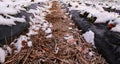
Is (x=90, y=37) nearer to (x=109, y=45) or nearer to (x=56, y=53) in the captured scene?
(x=109, y=45)

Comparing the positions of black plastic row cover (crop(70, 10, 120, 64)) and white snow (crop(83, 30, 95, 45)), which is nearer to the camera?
black plastic row cover (crop(70, 10, 120, 64))

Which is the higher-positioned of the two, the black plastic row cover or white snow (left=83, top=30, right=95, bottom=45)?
the black plastic row cover

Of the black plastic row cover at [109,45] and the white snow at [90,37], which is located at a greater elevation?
the black plastic row cover at [109,45]

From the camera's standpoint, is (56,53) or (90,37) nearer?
(56,53)

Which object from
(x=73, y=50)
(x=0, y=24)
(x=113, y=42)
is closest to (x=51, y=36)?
(x=73, y=50)

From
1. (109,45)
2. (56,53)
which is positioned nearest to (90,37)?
(109,45)

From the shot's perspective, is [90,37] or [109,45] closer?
[109,45]

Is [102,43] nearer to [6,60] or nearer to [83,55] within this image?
[83,55]

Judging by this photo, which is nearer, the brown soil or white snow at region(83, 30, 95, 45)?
the brown soil

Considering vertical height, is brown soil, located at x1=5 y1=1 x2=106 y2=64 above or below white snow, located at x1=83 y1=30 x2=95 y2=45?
above

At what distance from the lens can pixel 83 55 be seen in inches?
105

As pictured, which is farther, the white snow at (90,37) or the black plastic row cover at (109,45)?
the white snow at (90,37)

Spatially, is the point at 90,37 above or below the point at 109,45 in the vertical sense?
below

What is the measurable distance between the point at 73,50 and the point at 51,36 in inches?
29.5
